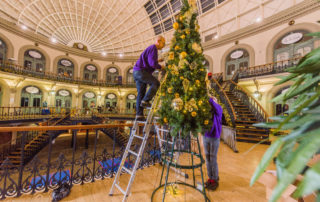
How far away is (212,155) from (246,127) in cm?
545

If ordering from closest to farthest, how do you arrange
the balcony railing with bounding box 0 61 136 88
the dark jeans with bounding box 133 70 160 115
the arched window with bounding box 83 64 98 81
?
1. the dark jeans with bounding box 133 70 160 115
2. the balcony railing with bounding box 0 61 136 88
3. the arched window with bounding box 83 64 98 81

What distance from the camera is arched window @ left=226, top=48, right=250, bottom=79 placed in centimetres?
1108

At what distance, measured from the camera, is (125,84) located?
18500mm

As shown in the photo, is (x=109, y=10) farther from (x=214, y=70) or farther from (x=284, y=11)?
(x=284, y=11)

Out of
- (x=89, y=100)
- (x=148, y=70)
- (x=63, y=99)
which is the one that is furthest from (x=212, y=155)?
(x=89, y=100)

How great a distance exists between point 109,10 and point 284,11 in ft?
58.6

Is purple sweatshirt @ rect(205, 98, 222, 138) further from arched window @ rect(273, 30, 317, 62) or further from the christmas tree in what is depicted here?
arched window @ rect(273, 30, 317, 62)

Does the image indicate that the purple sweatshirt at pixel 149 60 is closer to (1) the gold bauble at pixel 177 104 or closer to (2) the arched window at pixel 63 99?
(1) the gold bauble at pixel 177 104

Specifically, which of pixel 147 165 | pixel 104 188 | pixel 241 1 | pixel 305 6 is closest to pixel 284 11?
pixel 305 6

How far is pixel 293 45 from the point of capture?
8.94 meters

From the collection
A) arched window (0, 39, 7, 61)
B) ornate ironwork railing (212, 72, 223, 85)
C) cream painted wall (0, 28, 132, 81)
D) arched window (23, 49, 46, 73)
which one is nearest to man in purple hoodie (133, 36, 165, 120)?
ornate ironwork railing (212, 72, 223, 85)

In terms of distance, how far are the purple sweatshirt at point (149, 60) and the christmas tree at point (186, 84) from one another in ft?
1.22

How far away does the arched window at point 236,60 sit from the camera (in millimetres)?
11078

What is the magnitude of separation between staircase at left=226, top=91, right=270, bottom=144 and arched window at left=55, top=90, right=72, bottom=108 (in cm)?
1834
